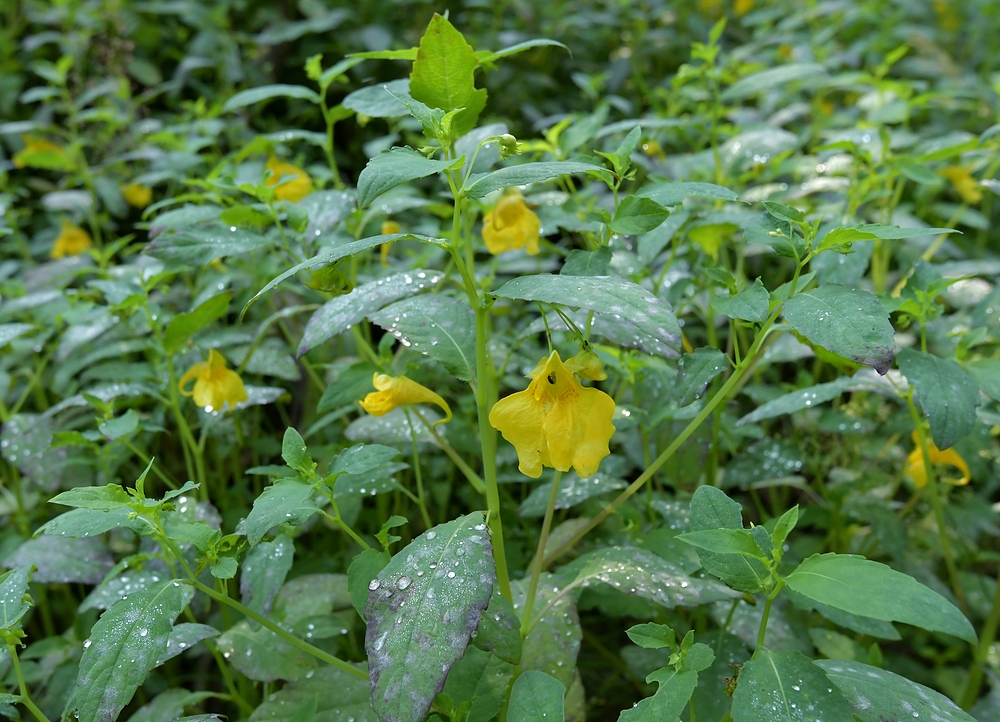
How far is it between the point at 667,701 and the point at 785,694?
0.12 metres

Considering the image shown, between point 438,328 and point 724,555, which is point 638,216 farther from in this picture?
point 724,555

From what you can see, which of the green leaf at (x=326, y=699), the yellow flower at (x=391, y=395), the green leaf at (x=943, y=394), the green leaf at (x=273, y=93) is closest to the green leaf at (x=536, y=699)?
the green leaf at (x=326, y=699)

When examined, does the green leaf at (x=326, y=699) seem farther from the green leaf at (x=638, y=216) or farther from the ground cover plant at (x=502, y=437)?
the green leaf at (x=638, y=216)

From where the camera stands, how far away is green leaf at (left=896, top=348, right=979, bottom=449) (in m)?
0.96

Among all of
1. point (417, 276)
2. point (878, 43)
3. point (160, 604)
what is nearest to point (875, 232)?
point (417, 276)

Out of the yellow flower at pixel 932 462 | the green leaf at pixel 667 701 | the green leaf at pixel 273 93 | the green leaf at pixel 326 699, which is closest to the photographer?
the green leaf at pixel 667 701

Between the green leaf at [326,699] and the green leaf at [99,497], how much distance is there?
35 cm

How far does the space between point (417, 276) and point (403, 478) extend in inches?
22.9

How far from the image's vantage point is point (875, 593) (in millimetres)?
696

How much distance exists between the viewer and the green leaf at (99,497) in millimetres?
841

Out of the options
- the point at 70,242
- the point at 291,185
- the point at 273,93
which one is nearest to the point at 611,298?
the point at 273,93

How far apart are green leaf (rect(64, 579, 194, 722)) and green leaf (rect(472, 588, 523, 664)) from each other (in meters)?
0.34

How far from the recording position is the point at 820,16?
125 inches

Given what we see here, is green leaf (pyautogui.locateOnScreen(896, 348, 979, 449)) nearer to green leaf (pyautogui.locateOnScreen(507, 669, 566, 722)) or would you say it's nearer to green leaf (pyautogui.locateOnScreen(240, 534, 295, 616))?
green leaf (pyautogui.locateOnScreen(507, 669, 566, 722))
